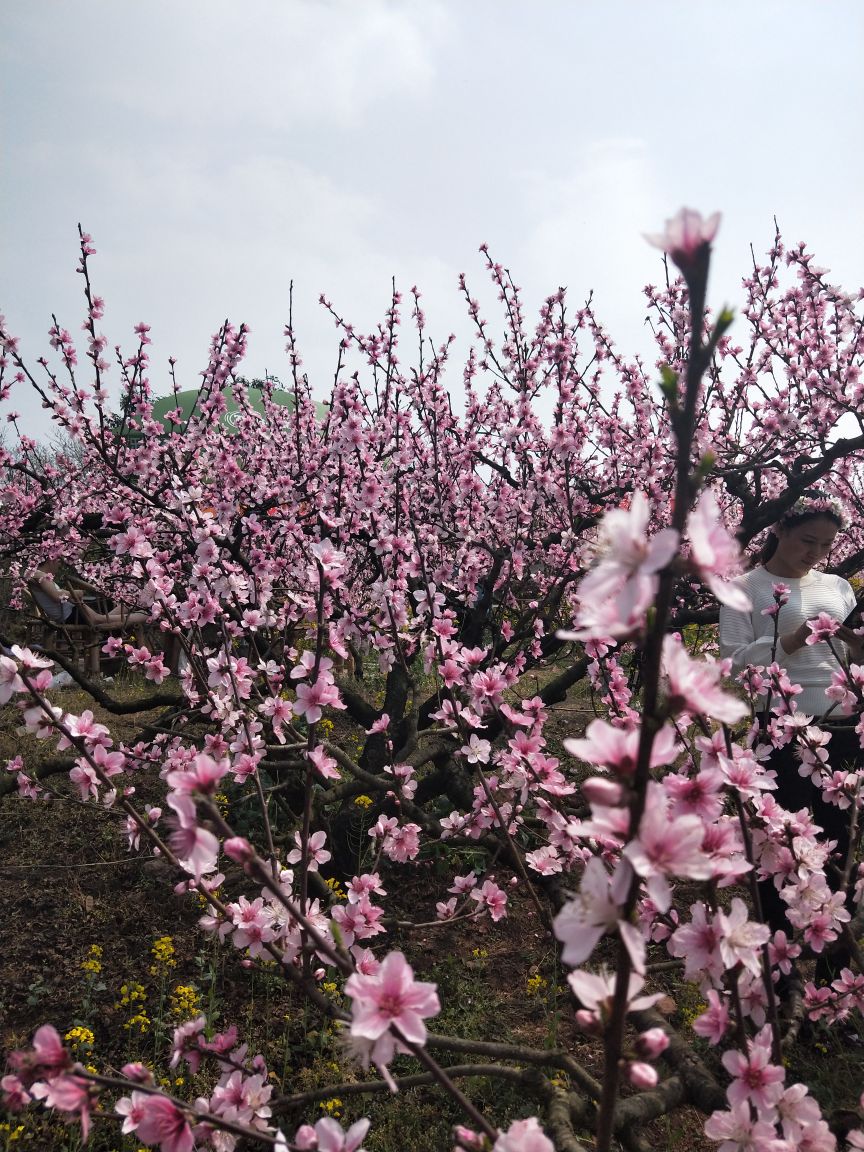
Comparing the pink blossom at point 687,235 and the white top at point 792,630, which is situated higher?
the pink blossom at point 687,235

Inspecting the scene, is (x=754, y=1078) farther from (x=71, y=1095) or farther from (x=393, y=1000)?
(x=71, y=1095)

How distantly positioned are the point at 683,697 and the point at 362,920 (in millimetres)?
1659

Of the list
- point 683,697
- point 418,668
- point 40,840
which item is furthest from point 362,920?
point 418,668

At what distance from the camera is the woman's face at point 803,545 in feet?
9.56

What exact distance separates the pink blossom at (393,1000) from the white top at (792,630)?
2.22m

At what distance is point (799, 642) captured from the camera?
9.12 ft

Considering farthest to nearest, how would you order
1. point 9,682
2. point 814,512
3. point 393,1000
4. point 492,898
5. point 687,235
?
point 814,512
point 492,898
point 9,682
point 393,1000
point 687,235

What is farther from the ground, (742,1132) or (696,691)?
(696,691)

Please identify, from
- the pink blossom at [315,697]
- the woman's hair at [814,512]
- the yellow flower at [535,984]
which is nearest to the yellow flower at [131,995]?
the yellow flower at [535,984]

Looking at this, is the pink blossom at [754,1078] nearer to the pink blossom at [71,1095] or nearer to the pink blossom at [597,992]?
the pink blossom at [597,992]

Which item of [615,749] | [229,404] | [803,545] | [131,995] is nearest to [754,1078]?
[615,749]

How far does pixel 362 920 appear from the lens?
6.64 ft

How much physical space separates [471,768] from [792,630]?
6.55 feet

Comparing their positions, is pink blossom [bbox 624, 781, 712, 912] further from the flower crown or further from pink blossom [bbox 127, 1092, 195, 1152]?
the flower crown
